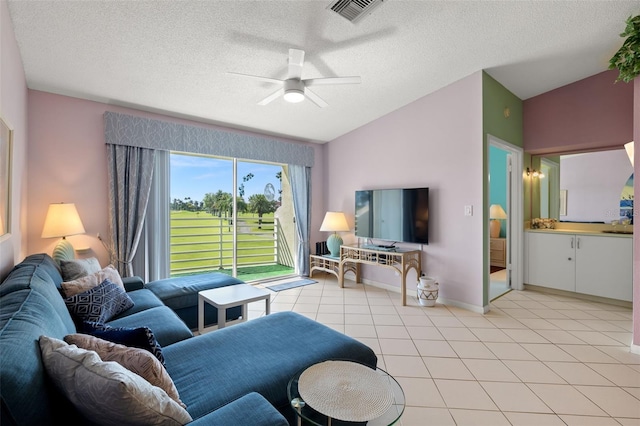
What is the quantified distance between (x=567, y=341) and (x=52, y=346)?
3.71 m

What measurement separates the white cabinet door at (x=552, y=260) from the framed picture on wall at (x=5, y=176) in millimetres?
5732

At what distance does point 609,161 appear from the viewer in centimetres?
390

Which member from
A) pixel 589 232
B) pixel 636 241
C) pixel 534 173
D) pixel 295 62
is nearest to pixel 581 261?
pixel 589 232

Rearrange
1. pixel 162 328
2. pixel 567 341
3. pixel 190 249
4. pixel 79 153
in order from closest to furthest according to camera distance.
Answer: pixel 162 328 < pixel 567 341 < pixel 79 153 < pixel 190 249

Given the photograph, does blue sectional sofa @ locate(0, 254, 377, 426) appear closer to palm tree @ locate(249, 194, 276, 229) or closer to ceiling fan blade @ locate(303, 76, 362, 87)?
ceiling fan blade @ locate(303, 76, 362, 87)

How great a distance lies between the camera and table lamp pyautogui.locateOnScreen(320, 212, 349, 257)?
15.8 ft

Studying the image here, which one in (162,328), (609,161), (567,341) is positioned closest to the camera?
(162,328)

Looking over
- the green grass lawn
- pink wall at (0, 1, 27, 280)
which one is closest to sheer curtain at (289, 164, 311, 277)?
the green grass lawn

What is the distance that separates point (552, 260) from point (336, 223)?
10.3 feet

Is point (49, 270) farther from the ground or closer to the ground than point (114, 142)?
closer to the ground

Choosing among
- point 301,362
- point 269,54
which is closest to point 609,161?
point 269,54

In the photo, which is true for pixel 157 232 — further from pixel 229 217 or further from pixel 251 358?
pixel 251 358

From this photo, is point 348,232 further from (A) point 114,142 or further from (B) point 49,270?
(B) point 49,270

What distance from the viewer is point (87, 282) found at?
7.27 feet
